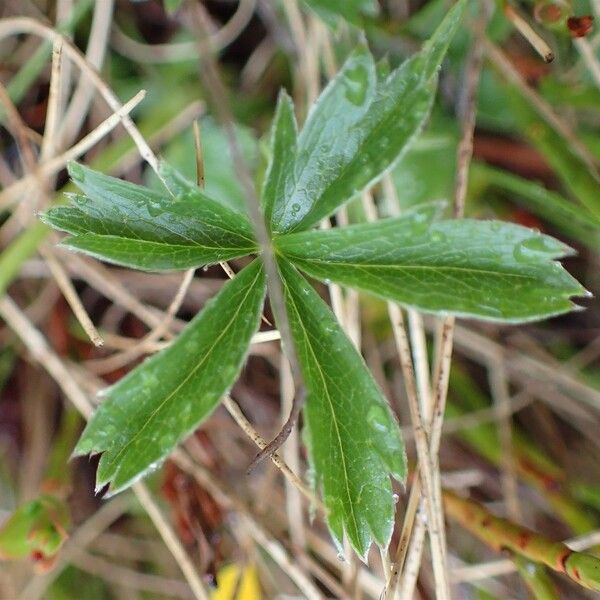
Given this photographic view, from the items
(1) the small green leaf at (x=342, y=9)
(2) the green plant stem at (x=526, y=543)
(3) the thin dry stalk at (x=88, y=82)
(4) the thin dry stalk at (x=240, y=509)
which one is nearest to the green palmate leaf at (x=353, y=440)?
(2) the green plant stem at (x=526, y=543)

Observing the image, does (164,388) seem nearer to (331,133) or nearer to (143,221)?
(143,221)

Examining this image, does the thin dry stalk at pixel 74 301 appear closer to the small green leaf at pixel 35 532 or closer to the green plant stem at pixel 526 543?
the small green leaf at pixel 35 532

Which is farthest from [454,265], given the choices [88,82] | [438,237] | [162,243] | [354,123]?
[88,82]

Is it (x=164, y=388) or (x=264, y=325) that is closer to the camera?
(x=164, y=388)

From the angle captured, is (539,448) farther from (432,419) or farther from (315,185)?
(315,185)

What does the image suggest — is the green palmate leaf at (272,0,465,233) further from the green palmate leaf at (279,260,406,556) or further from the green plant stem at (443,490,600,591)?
the green plant stem at (443,490,600,591)

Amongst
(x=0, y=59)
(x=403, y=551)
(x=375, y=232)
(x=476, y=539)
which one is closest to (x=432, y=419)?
(x=403, y=551)
